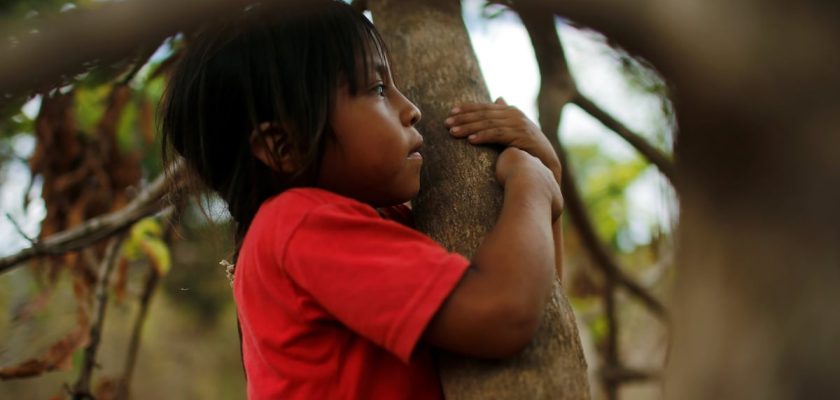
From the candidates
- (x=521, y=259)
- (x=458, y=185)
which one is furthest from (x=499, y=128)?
(x=521, y=259)

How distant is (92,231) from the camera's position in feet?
8.89

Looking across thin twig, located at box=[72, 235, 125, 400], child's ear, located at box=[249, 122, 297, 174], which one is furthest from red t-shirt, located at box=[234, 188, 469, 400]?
thin twig, located at box=[72, 235, 125, 400]

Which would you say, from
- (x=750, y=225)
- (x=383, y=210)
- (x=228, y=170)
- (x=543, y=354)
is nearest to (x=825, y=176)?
(x=750, y=225)

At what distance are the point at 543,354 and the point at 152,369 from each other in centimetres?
878

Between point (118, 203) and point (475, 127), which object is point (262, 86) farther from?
point (118, 203)

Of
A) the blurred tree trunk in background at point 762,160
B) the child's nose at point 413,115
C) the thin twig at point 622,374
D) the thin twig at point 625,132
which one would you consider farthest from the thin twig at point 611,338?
the blurred tree trunk in background at point 762,160

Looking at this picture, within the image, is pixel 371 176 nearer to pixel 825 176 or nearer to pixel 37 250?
pixel 825 176

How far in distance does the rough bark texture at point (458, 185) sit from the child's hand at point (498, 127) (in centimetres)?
2

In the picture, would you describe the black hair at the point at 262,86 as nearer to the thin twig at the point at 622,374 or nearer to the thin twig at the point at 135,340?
the thin twig at the point at 135,340

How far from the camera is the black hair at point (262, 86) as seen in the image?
132cm

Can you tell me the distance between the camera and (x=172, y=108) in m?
1.49

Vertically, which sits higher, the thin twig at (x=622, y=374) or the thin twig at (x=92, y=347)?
the thin twig at (x=92, y=347)

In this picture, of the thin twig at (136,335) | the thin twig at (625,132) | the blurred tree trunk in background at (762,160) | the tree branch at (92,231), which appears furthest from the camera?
the thin twig at (136,335)

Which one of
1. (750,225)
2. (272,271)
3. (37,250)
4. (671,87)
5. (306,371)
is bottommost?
(37,250)
